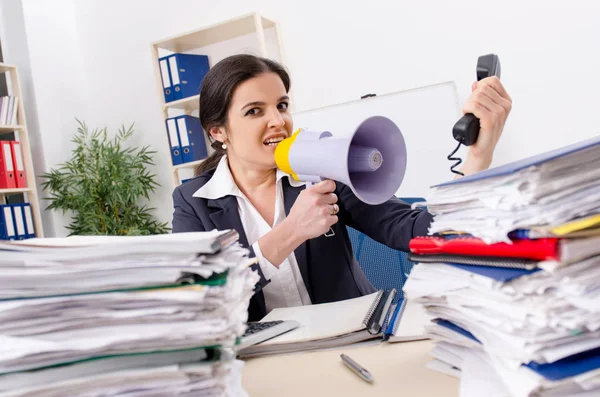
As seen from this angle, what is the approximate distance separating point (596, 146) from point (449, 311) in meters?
0.26

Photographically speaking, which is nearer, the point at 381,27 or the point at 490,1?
the point at 490,1

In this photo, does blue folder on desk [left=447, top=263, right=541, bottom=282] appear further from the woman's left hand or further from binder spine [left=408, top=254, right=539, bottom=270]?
the woman's left hand

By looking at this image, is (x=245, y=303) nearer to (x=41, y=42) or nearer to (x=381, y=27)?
(x=381, y=27)

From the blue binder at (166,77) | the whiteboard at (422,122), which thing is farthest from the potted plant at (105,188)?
the whiteboard at (422,122)

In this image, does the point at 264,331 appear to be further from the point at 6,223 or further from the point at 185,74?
the point at 6,223

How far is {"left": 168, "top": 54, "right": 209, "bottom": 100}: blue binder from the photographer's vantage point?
4227 millimetres

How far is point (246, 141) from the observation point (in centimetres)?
175

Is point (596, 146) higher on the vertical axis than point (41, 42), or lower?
lower

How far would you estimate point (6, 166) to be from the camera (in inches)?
171

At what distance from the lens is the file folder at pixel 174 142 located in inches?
169

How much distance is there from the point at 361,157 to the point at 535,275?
0.62 metres

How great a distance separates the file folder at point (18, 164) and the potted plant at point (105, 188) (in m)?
0.23

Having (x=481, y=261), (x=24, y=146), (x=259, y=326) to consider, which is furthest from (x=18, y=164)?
(x=481, y=261)

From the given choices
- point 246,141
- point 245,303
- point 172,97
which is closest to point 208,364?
point 245,303
